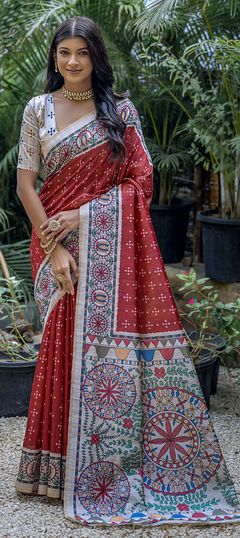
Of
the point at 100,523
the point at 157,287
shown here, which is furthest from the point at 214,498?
the point at 157,287

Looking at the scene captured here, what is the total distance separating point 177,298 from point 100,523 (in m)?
2.58

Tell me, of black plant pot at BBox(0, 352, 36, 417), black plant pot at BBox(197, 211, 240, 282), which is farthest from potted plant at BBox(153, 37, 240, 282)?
black plant pot at BBox(0, 352, 36, 417)

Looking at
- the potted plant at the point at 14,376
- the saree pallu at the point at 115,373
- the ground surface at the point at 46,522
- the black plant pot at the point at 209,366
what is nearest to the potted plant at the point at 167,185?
the black plant pot at the point at 209,366

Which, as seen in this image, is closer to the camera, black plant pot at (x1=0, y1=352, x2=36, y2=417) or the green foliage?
black plant pot at (x1=0, y1=352, x2=36, y2=417)

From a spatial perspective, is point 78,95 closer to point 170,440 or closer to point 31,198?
point 31,198

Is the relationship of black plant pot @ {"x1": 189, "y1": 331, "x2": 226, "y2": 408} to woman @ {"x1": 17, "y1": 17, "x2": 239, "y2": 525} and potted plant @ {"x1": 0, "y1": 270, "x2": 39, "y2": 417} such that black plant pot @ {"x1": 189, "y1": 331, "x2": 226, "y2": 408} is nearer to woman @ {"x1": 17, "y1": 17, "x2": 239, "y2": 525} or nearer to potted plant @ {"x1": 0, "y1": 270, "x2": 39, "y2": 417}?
potted plant @ {"x1": 0, "y1": 270, "x2": 39, "y2": 417}

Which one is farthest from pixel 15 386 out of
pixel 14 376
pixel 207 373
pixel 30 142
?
pixel 30 142

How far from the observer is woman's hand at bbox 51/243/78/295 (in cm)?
327

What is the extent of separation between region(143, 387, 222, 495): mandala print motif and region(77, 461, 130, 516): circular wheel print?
0.11 metres

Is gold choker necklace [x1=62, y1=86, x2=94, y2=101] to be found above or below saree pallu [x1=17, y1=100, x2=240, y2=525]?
above

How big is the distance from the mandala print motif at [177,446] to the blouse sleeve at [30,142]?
908 mm

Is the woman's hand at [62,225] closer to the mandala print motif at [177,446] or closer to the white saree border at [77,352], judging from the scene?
the white saree border at [77,352]

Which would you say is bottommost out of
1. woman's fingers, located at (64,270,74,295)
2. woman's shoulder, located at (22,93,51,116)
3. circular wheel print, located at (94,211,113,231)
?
woman's fingers, located at (64,270,74,295)

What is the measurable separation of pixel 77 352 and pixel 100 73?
0.96 metres
